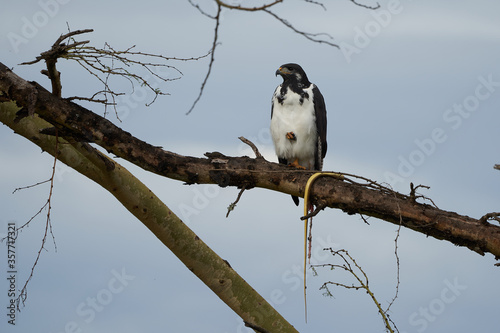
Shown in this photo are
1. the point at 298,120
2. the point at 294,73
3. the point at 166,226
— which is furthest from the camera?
the point at 294,73

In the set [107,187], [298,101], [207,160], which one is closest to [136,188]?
[107,187]

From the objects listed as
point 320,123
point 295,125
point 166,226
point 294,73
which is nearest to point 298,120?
point 295,125

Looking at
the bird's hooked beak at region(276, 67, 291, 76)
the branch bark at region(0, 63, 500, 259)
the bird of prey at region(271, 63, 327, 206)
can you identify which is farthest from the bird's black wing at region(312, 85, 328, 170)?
the branch bark at region(0, 63, 500, 259)

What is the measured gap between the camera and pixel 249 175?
11.9 feet

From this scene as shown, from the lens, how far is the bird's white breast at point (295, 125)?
179 inches

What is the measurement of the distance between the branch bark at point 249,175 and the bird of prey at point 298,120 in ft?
2.88

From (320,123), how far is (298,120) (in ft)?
0.57

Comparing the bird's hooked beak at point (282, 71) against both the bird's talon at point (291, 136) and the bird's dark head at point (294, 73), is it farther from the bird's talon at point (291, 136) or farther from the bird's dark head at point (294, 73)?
the bird's talon at point (291, 136)

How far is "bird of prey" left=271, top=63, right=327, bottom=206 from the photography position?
4.54 m

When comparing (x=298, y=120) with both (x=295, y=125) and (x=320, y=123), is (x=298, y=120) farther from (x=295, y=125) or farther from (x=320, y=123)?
(x=320, y=123)

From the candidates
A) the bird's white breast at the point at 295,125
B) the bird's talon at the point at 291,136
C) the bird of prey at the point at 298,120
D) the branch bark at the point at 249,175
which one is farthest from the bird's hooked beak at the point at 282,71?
the branch bark at the point at 249,175

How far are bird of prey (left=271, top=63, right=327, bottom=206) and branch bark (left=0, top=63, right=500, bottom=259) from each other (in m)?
0.88

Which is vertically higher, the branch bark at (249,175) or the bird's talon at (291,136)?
the bird's talon at (291,136)

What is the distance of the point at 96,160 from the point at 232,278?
107 centimetres
